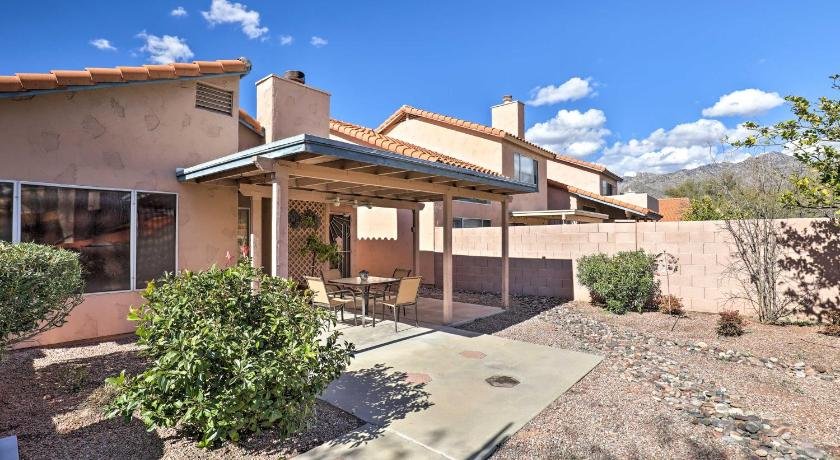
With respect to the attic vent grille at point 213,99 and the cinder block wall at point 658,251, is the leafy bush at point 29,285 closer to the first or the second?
the attic vent grille at point 213,99

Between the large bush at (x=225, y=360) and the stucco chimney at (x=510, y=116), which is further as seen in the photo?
the stucco chimney at (x=510, y=116)

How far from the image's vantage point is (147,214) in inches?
305

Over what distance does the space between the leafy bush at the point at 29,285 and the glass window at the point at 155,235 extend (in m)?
2.65

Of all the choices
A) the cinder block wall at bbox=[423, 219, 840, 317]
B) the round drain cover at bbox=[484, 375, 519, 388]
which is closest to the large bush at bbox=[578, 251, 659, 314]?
the cinder block wall at bbox=[423, 219, 840, 317]

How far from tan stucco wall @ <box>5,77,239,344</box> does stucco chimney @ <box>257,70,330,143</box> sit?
3.46ft

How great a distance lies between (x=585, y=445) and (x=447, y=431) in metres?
1.27

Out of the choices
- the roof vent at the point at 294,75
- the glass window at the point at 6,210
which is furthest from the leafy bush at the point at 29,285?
the roof vent at the point at 294,75

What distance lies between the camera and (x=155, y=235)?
7.82 m

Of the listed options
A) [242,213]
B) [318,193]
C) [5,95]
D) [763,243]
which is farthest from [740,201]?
[5,95]

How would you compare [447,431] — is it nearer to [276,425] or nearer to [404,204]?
[276,425]

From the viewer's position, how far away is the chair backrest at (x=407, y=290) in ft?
26.0

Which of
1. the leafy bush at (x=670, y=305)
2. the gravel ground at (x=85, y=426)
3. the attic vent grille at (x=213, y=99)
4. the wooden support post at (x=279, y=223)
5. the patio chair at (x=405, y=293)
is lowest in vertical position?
the gravel ground at (x=85, y=426)

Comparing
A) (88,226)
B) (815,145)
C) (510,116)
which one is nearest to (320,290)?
(88,226)

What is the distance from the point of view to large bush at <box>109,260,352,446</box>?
3.32 metres
